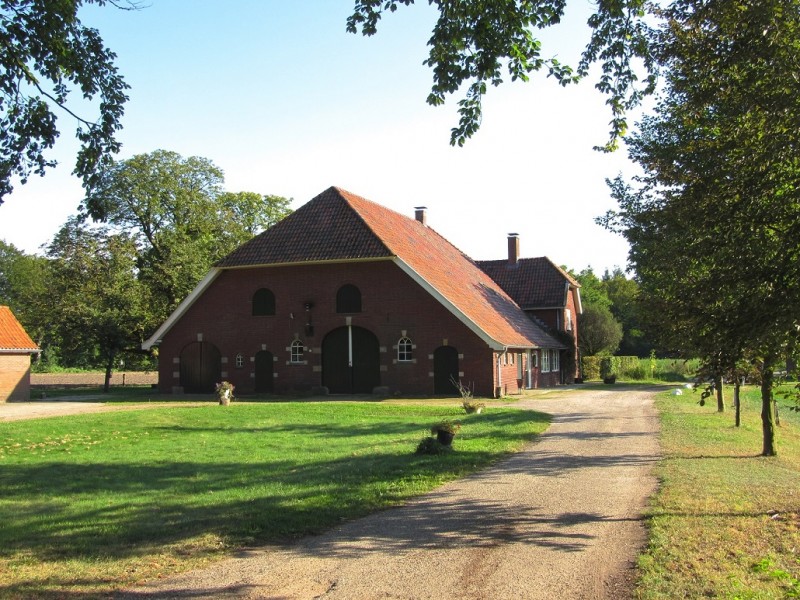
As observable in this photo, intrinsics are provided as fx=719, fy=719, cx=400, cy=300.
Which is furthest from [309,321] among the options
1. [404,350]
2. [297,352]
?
[404,350]

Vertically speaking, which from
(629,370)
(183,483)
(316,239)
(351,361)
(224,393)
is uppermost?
(316,239)

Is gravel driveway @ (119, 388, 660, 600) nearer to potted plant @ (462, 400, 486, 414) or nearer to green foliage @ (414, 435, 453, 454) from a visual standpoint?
green foliage @ (414, 435, 453, 454)

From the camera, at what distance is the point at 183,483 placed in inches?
405

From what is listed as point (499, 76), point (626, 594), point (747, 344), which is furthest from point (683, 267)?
point (626, 594)

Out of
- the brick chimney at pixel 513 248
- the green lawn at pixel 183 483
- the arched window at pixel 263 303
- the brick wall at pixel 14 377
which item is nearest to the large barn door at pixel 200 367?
the arched window at pixel 263 303

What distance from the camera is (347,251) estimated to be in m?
31.4

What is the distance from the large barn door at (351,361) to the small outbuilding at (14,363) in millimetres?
14454

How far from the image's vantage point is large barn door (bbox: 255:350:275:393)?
108 ft

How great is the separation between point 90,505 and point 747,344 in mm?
7866

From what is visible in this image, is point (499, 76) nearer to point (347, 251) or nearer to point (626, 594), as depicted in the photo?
point (626, 594)

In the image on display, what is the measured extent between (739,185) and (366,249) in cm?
2311

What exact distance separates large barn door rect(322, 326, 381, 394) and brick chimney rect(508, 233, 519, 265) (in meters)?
20.1

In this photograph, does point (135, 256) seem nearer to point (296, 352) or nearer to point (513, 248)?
point (296, 352)

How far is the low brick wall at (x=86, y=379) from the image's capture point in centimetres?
5369
